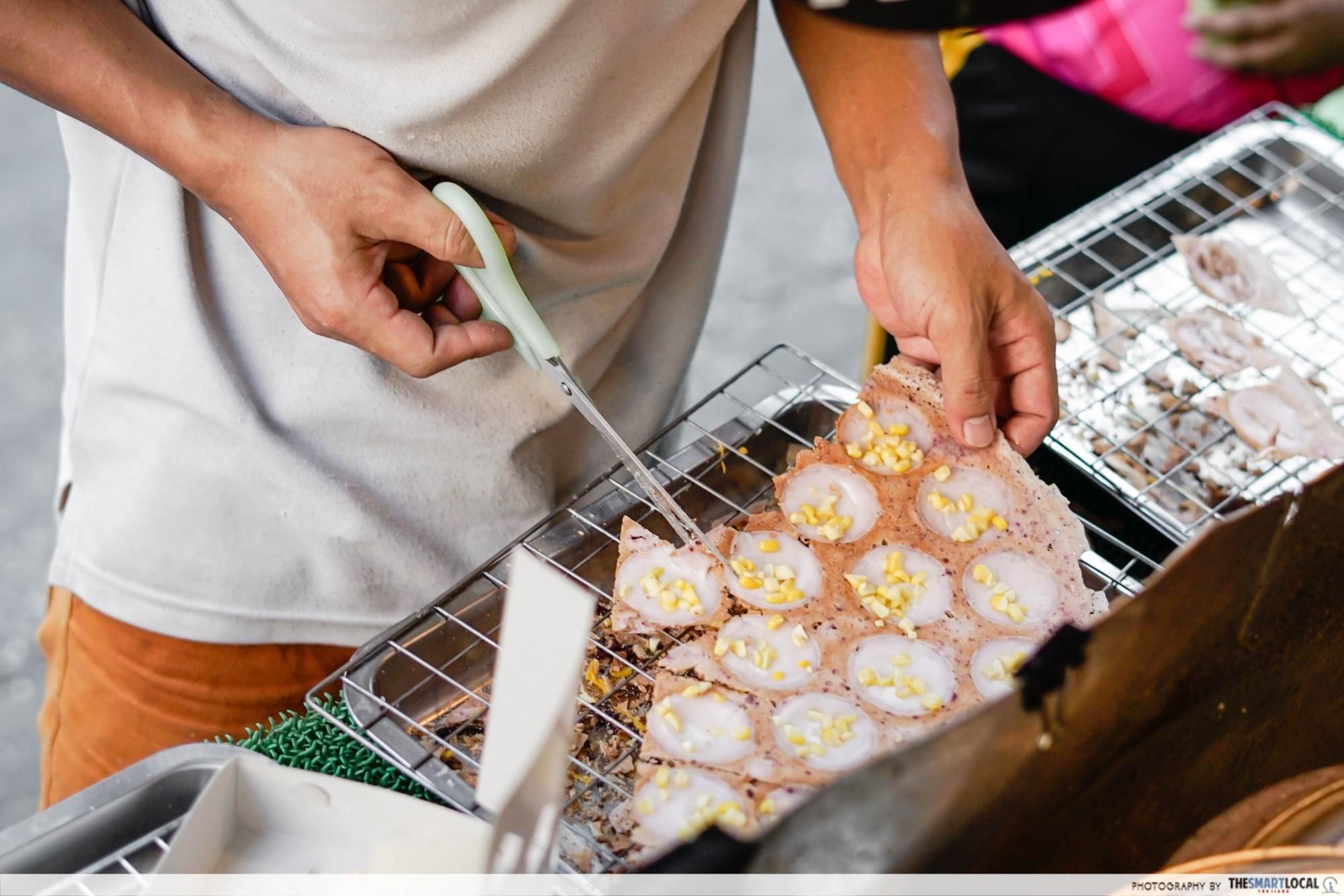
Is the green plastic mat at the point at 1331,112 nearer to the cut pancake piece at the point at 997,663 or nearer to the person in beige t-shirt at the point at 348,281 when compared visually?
the person in beige t-shirt at the point at 348,281

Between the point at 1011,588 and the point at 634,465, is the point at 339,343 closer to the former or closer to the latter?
the point at 634,465

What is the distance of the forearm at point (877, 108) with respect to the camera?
180 cm

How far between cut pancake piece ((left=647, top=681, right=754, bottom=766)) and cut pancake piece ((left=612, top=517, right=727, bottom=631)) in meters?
0.10

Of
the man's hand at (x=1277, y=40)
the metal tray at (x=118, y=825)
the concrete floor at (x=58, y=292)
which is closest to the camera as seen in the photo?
the metal tray at (x=118, y=825)

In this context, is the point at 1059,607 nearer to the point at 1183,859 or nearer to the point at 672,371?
the point at 1183,859

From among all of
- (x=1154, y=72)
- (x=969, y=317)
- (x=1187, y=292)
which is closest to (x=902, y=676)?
(x=969, y=317)

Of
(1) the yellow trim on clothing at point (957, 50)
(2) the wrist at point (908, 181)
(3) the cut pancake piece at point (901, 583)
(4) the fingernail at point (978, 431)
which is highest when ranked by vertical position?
(1) the yellow trim on clothing at point (957, 50)

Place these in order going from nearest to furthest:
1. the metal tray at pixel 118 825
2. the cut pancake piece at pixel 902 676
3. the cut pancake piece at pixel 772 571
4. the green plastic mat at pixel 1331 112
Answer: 1. the metal tray at pixel 118 825
2. the cut pancake piece at pixel 902 676
3. the cut pancake piece at pixel 772 571
4. the green plastic mat at pixel 1331 112

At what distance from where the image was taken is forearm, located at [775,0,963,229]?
1.80 metres

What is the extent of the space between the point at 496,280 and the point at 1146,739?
3.17 ft

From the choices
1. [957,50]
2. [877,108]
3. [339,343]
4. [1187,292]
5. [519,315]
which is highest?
[957,50]

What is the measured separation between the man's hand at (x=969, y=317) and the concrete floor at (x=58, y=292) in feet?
8.21

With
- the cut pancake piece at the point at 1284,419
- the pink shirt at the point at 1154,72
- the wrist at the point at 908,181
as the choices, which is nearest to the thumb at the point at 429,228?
the wrist at the point at 908,181

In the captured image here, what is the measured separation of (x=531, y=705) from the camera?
74 centimetres
